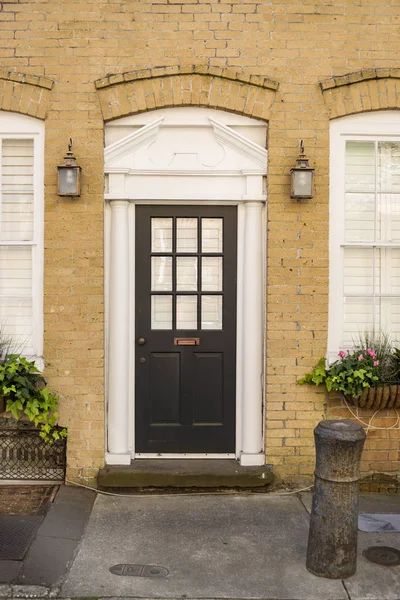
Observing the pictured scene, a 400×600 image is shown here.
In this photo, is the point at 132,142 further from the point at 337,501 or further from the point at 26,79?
the point at 337,501

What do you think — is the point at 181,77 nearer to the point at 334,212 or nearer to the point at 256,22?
the point at 256,22

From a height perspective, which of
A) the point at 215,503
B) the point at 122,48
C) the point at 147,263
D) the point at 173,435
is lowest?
the point at 215,503

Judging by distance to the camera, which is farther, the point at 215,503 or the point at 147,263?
the point at 147,263

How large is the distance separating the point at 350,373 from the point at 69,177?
120 inches

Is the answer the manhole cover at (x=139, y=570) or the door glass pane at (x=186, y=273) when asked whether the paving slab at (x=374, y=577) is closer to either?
the manhole cover at (x=139, y=570)

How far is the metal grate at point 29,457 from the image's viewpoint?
18.4ft

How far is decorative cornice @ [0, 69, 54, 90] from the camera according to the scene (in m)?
5.44

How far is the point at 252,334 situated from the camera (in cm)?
562

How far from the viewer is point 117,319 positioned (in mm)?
5605

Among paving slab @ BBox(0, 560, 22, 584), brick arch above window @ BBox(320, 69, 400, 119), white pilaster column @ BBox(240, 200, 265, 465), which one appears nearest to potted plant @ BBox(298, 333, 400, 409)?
white pilaster column @ BBox(240, 200, 265, 465)

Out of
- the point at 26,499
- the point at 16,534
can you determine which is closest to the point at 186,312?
the point at 26,499

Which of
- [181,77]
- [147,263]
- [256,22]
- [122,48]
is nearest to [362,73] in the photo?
[256,22]

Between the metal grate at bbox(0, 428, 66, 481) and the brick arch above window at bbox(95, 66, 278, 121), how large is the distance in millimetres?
3047

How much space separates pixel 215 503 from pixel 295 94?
372 cm
